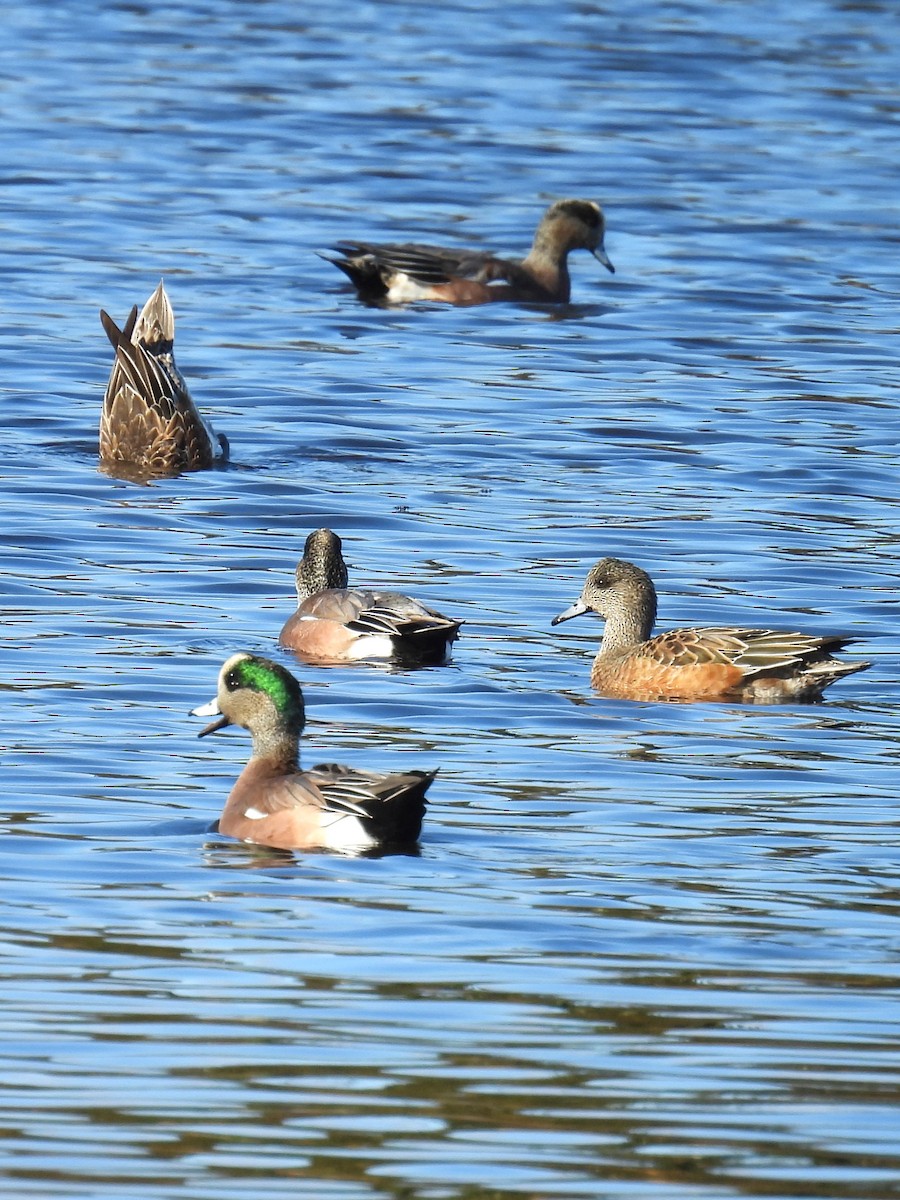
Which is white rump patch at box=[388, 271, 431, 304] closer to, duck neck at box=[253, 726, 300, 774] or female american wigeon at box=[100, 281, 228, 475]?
female american wigeon at box=[100, 281, 228, 475]

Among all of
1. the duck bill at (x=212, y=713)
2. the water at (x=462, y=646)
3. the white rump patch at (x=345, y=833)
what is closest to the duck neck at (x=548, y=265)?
the water at (x=462, y=646)

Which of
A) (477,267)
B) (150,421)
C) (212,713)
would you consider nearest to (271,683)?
(212,713)

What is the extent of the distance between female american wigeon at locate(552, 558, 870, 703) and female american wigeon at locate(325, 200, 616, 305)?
30.3ft

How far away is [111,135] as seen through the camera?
25.8 m

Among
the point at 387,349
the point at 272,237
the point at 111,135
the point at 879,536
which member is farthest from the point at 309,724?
the point at 111,135

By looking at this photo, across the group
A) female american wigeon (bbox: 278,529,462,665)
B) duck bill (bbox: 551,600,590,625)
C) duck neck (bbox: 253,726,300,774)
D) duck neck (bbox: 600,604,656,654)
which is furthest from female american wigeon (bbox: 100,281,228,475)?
duck neck (bbox: 253,726,300,774)

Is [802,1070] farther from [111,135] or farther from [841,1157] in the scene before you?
[111,135]

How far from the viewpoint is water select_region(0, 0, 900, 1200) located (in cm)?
593

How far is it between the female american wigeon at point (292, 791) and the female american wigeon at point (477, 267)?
11.6 m

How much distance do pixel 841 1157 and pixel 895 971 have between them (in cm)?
144

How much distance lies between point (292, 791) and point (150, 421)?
271 inches

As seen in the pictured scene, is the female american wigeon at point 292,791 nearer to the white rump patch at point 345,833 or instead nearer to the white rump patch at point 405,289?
the white rump patch at point 345,833

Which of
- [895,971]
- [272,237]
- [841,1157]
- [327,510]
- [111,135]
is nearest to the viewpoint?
[841,1157]

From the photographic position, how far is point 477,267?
810 inches
